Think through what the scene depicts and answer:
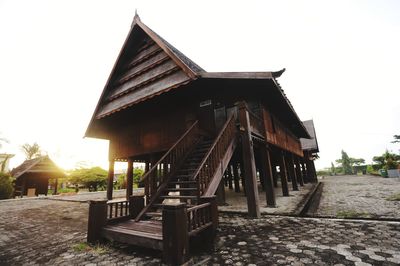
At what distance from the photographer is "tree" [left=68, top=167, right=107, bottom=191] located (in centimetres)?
2628

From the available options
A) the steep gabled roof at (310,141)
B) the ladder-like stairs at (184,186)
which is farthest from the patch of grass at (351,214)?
the steep gabled roof at (310,141)

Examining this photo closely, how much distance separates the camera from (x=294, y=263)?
9.46 ft

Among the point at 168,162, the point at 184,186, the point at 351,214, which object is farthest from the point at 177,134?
the point at 351,214

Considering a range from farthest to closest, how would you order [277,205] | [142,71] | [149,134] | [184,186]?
[149,134] → [142,71] → [277,205] → [184,186]

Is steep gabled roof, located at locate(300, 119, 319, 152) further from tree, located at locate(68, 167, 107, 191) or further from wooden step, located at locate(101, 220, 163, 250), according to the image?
tree, located at locate(68, 167, 107, 191)

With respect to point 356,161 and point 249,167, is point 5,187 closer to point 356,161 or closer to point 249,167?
point 249,167

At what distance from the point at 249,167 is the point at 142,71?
7180 mm

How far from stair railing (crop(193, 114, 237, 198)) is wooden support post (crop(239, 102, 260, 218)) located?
0.44 m

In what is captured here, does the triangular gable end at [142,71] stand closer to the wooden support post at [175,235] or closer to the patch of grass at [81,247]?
the wooden support post at [175,235]

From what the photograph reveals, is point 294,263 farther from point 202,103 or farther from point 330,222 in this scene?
point 202,103

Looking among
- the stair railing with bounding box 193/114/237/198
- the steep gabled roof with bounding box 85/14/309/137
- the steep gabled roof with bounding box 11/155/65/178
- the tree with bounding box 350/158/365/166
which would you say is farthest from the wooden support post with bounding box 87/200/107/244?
the tree with bounding box 350/158/365/166

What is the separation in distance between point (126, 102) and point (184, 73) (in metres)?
3.58

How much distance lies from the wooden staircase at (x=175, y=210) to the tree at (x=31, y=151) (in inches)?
2056

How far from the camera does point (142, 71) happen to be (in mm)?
9930
